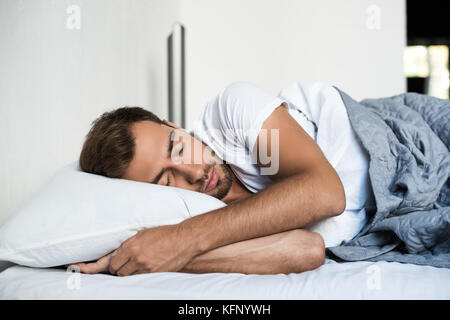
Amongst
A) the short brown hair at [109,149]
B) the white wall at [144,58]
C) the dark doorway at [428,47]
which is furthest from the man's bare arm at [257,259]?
the dark doorway at [428,47]

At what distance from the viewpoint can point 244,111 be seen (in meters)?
1.09

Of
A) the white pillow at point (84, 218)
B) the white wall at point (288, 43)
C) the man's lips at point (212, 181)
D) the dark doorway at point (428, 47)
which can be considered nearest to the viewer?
the white pillow at point (84, 218)

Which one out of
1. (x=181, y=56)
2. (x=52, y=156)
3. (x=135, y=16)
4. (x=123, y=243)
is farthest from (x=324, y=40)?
(x=123, y=243)

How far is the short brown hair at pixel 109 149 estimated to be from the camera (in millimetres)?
1086

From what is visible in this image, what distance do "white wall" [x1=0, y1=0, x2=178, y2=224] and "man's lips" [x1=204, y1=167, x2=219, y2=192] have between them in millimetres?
473

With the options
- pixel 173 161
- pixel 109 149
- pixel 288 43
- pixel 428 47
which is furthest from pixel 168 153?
pixel 428 47

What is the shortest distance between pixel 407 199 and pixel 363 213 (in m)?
0.12

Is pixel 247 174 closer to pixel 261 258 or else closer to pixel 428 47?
pixel 261 258

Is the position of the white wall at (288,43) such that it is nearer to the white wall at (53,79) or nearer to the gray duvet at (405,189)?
the white wall at (53,79)

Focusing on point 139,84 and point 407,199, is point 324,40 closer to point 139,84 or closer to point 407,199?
point 139,84

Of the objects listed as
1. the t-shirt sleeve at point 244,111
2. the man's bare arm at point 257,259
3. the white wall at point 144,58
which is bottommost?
the man's bare arm at point 257,259

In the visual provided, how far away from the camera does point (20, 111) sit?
1032mm

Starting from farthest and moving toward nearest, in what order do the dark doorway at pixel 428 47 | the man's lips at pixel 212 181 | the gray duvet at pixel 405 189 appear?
1. the dark doorway at pixel 428 47
2. the man's lips at pixel 212 181
3. the gray duvet at pixel 405 189
